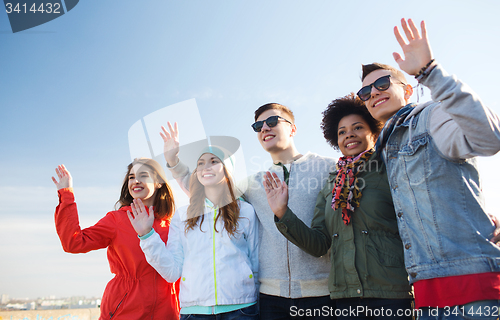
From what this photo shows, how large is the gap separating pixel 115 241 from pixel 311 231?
9.34ft

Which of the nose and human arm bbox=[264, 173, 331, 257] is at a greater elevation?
the nose

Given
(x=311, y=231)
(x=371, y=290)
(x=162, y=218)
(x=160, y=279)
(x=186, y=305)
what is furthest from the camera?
(x=162, y=218)

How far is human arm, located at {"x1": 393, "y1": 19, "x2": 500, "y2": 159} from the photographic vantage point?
2.03m

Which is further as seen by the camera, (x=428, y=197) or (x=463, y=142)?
(x=428, y=197)

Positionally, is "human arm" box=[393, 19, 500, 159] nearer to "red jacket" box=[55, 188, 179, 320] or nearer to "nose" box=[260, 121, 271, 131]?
"nose" box=[260, 121, 271, 131]

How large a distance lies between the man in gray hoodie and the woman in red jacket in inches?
44.3

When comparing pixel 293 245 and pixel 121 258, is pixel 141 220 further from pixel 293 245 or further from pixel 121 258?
pixel 293 245

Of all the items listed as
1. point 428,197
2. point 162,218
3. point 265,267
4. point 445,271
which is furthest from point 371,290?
point 162,218

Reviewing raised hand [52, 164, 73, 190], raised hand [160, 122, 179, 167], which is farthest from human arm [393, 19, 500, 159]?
raised hand [52, 164, 73, 190]

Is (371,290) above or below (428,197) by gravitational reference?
below

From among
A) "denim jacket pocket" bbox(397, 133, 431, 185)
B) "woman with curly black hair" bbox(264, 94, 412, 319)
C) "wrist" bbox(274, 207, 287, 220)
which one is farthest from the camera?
"wrist" bbox(274, 207, 287, 220)

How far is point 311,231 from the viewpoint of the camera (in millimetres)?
3352

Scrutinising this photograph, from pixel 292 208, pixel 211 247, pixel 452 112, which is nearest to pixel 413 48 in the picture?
pixel 452 112

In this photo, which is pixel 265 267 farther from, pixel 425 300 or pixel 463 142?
pixel 463 142
